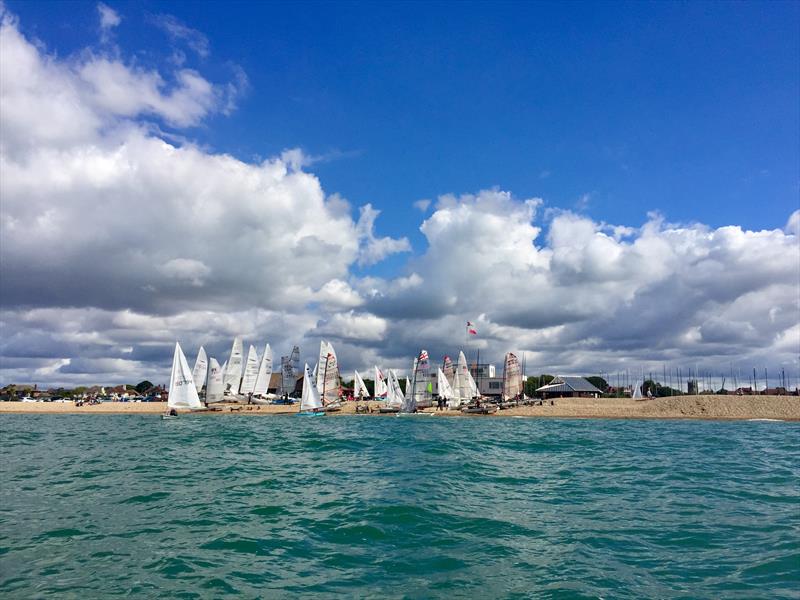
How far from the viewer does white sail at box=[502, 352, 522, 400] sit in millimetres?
97188

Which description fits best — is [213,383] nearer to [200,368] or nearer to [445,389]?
[200,368]

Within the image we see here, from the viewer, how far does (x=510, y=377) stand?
321ft

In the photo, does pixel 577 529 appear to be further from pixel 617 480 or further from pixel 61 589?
pixel 61 589

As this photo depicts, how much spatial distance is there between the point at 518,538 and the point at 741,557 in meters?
4.35

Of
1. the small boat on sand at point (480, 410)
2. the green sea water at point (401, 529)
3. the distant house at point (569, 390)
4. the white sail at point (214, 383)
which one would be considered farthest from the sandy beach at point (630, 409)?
the green sea water at point (401, 529)

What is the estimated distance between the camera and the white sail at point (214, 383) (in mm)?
97312

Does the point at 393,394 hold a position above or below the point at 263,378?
below

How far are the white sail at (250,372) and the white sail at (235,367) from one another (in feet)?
4.41

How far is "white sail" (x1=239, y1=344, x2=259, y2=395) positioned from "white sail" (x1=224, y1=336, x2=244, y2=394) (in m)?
1.35

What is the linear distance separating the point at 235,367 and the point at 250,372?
3583 millimetres

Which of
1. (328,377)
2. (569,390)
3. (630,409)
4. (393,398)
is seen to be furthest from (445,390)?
(569,390)

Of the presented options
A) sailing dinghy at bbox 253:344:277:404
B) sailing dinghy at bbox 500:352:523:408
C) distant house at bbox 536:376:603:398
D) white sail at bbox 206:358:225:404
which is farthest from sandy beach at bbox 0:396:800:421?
distant house at bbox 536:376:603:398

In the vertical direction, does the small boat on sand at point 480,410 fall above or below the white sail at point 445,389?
below

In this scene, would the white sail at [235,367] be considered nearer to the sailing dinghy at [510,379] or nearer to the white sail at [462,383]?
the white sail at [462,383]
